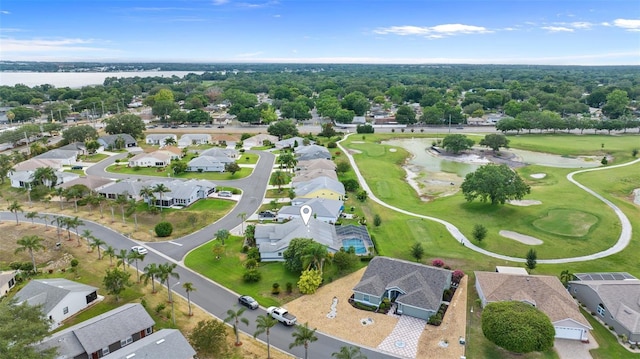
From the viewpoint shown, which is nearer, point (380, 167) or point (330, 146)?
point (380, 167)

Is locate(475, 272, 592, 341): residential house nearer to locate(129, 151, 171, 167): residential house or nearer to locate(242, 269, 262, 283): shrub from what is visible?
locate(242, 269, 262, 283): shrub

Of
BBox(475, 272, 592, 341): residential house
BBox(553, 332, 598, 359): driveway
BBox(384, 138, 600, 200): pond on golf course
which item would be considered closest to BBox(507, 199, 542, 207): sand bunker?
BBox(384, 138, 600, 200): pond on golf course

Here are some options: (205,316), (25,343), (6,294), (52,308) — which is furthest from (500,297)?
(6,294)

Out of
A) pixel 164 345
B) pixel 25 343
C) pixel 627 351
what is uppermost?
pixel 25 343

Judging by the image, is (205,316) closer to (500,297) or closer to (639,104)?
(500,297)

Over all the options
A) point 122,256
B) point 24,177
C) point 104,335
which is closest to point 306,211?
point 122,256

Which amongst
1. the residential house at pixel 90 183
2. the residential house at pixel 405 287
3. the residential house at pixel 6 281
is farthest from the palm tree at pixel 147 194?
the residential house at pixel 405 287

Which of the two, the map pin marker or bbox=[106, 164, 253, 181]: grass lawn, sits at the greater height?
the map pin marker
